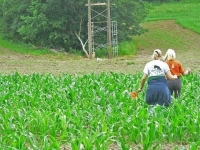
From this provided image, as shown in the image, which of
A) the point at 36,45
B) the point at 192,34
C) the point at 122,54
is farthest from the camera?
the point at 192,34

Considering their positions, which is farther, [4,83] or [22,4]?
[22,4]

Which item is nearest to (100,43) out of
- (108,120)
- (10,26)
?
(10,26)

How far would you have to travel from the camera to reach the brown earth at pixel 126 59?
2716 centimetres

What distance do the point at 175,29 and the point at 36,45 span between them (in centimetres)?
1453

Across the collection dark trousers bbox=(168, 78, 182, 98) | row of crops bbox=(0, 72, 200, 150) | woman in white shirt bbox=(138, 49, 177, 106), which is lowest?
row of crops bbox=(0, 72, 200, 150)

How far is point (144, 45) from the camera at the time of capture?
45438 millimetres

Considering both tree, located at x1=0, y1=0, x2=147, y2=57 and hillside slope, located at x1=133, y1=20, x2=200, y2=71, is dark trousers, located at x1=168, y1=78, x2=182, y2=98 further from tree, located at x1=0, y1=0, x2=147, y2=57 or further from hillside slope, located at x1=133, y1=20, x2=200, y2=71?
hillside slope, located at x1=133, y1=20, x2=200, y2=71

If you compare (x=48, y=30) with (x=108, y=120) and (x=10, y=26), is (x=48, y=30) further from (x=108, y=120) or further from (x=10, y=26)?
(x=108, y=120)

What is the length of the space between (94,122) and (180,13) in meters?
50.1

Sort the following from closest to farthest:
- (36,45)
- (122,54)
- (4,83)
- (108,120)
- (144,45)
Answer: (108,120), (4,83), (122,54), (36,45), (144,45)

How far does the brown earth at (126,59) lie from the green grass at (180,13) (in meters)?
1.41

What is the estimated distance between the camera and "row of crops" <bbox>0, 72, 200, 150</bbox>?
920 centimetres

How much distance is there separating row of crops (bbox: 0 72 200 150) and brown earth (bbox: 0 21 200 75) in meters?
11.2

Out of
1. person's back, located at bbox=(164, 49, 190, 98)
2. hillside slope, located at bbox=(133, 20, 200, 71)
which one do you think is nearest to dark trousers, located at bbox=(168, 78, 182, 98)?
person's back, located at bbox=(164, 49, 190, 98)
